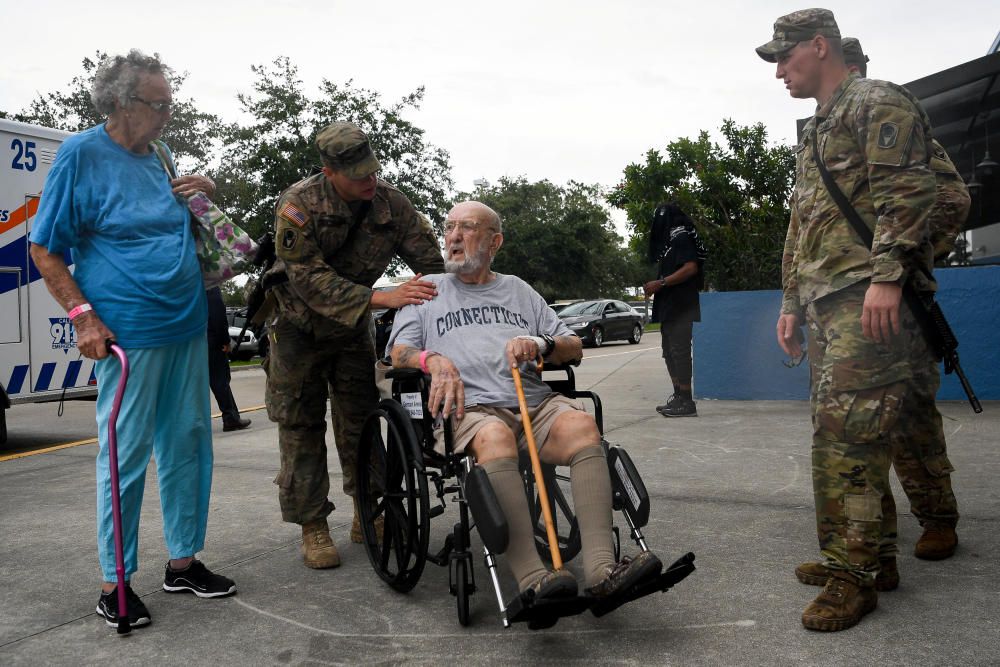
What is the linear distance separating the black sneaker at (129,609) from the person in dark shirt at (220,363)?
467 centimetres

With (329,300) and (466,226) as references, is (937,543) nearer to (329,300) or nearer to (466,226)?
(466,226)

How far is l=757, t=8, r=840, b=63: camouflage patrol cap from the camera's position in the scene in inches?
118

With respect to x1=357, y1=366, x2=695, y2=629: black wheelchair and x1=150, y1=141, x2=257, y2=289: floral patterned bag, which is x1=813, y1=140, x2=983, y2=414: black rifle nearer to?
x1=357, y1=366, x2=695, y2=629: black wheelchair

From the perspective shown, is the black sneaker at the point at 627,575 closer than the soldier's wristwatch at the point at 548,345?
Yes

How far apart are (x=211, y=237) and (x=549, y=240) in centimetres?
4073

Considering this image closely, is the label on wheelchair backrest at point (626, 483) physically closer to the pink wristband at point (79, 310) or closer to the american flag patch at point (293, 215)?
the american flag patch at point (293, 215)

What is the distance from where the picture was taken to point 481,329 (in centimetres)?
Result: 334

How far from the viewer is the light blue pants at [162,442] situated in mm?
3057

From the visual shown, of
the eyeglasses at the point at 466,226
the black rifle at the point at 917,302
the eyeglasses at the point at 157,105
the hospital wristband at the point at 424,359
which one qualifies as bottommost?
the hospital wristband at the point at 424,359

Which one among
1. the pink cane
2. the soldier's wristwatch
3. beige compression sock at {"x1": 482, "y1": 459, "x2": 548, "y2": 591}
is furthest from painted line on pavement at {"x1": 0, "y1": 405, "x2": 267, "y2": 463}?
beige compression sock at {"x1": 482, "y1": 459, "x2": 548, "y2": 591}

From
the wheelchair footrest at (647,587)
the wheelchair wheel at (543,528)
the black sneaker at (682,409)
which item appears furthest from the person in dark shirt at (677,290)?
the wheelchair footrest at (647,587)

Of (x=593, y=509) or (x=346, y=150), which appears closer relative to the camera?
(x=593, y=509)

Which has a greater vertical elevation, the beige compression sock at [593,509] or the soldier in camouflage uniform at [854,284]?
the soldier in camouflage uniform at [854,284]

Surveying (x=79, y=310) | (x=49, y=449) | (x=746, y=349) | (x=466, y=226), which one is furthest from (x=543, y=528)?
(x=746, y=349)
